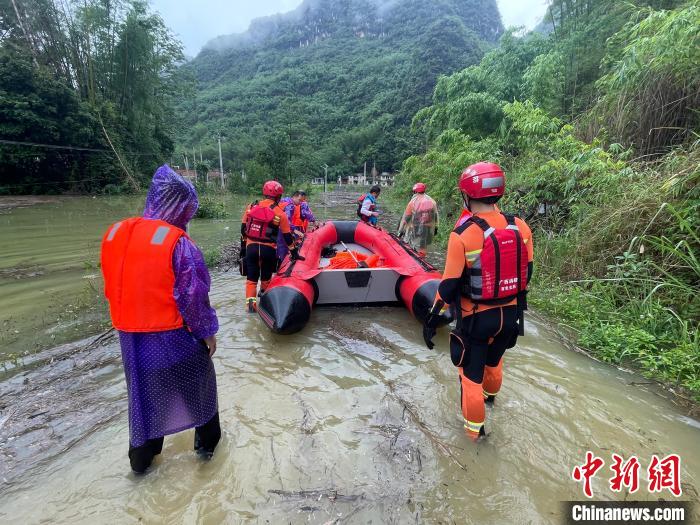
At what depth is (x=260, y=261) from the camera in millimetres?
4391

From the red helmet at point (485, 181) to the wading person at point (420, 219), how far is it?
390 centimetres

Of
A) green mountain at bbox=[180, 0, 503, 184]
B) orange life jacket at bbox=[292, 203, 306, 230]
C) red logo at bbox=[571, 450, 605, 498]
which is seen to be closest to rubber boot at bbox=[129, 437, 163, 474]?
red logo at bbox=[571, 450, 605, 498]

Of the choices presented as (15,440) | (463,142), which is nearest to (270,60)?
(463,142)

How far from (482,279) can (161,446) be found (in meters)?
1.94

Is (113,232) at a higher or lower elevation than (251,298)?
higher

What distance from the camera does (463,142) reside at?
29.3ft

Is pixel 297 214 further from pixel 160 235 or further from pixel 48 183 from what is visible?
pixel 48 183

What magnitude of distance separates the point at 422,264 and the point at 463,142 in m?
5.58

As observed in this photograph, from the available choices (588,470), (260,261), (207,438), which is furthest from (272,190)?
(588,470)

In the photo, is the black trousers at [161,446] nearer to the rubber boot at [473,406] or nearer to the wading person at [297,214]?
the rubber boot at [473,406]

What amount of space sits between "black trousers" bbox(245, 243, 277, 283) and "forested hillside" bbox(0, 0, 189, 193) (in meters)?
16.4

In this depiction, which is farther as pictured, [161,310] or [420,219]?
[420,219]

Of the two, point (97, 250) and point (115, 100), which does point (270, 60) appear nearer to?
point (115, 100)

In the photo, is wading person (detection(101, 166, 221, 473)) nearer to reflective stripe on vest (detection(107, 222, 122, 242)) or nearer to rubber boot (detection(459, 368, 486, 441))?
reflective stripe on vest (detection(107, 222, 122, 242))
